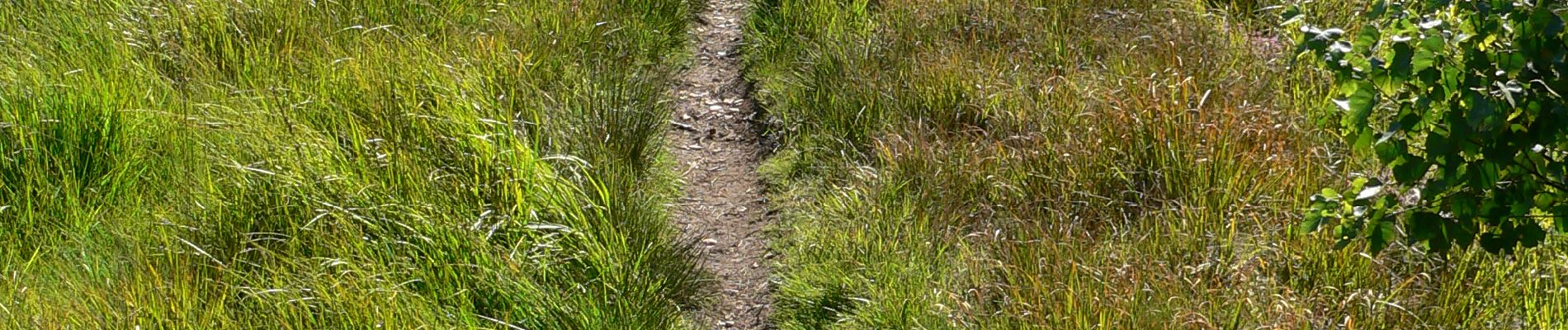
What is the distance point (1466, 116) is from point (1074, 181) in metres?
1.73

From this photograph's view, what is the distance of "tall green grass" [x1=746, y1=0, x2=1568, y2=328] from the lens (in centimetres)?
362

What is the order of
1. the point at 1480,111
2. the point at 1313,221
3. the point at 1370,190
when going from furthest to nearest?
the point at 1313,221 < the point at 1370,190 < the point at 1480,111

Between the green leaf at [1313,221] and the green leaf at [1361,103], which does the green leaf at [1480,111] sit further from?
the green leaf at [1313,221]

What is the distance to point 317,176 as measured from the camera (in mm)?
4203

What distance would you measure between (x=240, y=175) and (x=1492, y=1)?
10.5 ft

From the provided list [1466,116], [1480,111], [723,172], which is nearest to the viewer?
[1480,111]

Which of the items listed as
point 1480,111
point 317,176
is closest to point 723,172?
point 317,176

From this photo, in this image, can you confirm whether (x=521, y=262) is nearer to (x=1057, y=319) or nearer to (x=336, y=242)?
(x=336, y=242)

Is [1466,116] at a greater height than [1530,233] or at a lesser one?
greater

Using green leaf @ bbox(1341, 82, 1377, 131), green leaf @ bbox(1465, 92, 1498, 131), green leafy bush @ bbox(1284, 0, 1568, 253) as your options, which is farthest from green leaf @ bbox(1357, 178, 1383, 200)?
green leaf @ bbox(1465, 92, 1498, 131)

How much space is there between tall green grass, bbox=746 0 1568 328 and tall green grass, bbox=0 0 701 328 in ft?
1.82

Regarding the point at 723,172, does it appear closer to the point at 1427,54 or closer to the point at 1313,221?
the point at 1313,221

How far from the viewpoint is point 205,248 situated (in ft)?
12.8

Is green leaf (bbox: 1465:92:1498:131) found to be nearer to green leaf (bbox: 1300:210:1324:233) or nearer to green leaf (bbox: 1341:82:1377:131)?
green leaf (bbox: 1341:82:1377:131)
